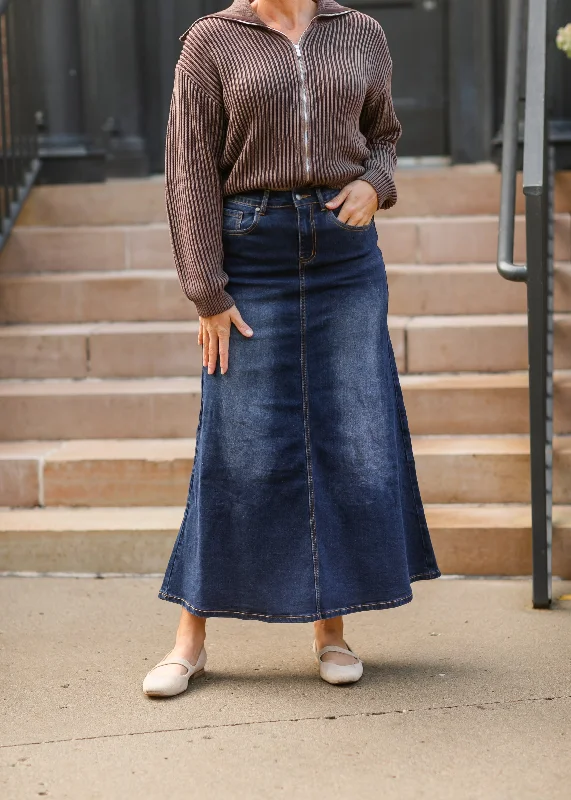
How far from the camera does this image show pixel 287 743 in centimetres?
252

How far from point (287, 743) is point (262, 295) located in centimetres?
98

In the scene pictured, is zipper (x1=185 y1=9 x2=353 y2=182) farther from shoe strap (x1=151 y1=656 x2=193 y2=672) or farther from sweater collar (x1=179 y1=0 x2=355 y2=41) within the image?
shoe strap (x1=151 y1=656 x2=193 y2=672)

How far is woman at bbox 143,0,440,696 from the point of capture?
2.62 m

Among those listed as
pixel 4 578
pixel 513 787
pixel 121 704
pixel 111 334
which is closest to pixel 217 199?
pixel 121 704

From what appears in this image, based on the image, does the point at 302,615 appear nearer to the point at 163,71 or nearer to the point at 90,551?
the point at 90,551

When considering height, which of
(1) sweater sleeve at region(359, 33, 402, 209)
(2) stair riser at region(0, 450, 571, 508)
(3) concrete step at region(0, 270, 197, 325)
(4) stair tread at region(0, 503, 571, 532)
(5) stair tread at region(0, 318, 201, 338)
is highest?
(1) sweater sleeve at region(359, 33, 402, 209)

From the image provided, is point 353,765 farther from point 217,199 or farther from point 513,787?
point 217,199

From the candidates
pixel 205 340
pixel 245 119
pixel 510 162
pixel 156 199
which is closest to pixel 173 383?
pixel 156 199

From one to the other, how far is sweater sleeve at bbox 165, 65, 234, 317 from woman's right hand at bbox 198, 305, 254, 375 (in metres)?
0.04

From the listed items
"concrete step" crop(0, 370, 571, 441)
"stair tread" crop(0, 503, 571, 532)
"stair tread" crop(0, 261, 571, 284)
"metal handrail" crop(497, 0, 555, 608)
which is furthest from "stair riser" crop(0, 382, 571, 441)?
"stair tread" crop(0, 261, 571, 284)

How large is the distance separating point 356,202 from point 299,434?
1.78ft

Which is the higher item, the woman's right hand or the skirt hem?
the woman's right hand

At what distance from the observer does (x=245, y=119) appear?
2.61 meters

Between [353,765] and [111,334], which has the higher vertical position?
[111,334]
